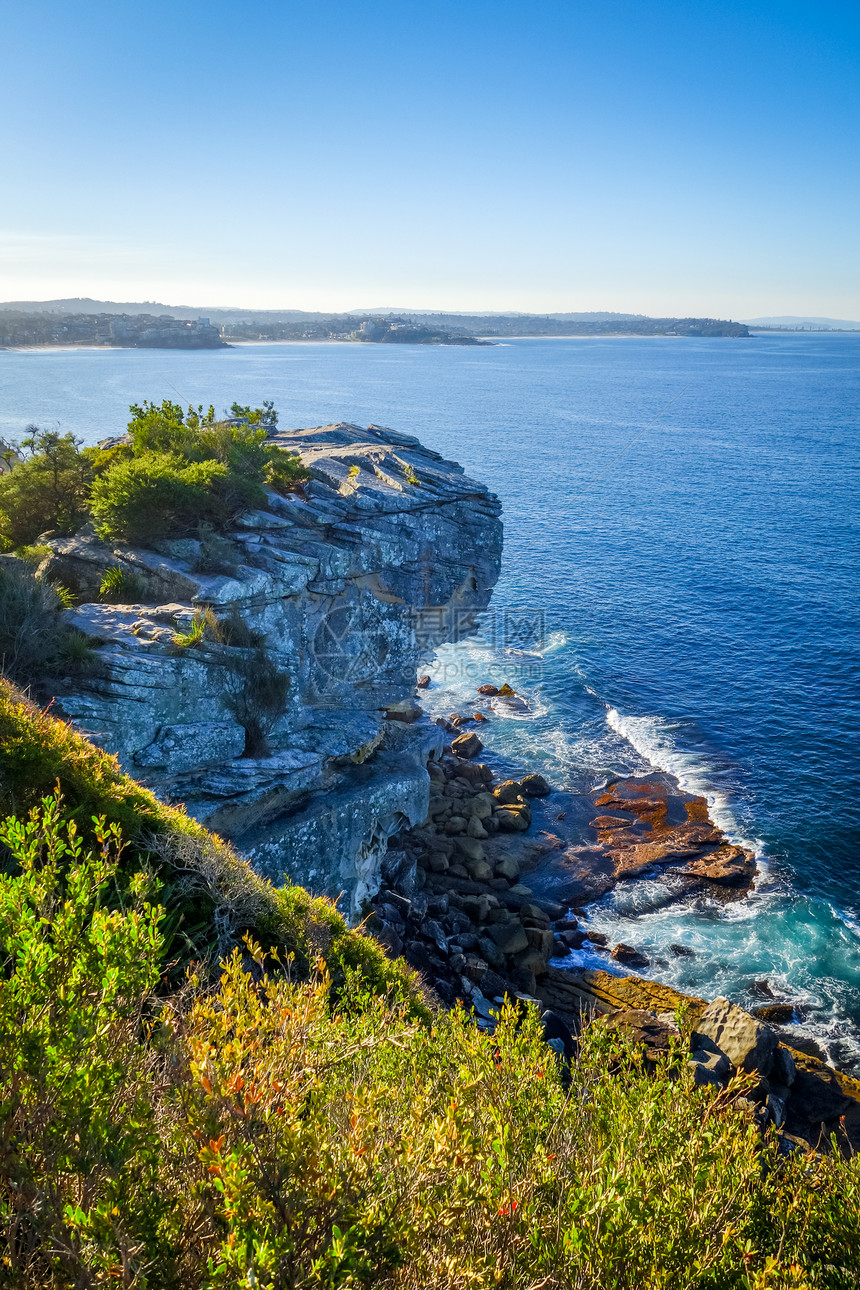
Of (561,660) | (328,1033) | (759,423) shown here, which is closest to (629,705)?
(561,660)

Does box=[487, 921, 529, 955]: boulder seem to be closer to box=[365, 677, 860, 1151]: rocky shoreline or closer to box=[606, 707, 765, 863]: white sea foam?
box=[365, 677, 860, 1151]: rocky shoreline

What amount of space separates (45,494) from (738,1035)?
30.9 meters

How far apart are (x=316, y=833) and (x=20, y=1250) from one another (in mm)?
19607

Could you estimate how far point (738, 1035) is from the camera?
22.8m

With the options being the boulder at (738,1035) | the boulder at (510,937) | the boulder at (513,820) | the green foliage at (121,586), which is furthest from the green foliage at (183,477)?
the boulder at (738,1035)

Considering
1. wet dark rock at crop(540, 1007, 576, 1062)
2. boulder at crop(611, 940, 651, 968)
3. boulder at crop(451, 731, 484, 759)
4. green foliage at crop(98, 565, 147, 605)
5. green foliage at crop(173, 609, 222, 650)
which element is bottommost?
boulder at crop(611, 940, 651, 968)

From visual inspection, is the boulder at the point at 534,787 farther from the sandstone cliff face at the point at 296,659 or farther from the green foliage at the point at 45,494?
the green foliage at the point at 45,494

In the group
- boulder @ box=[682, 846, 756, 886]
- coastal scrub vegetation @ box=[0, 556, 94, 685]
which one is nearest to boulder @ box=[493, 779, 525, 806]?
boulder @ box=[682, 846, 756, 886]

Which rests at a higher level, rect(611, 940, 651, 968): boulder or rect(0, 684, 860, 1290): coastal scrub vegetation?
rect(0, 684, 860, 1290): coastal scrub vegetation

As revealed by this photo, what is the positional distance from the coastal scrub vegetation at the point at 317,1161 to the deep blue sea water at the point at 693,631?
21.5 m

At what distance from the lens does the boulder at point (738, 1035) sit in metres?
22.2

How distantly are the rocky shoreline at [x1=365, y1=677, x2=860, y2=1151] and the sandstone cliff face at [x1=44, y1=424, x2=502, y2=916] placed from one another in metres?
3.19

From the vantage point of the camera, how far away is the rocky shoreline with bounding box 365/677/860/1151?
2244 centimetres

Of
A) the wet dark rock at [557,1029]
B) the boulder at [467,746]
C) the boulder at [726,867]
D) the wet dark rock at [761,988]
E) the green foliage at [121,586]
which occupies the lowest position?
the wet dark rock at [761,988]
